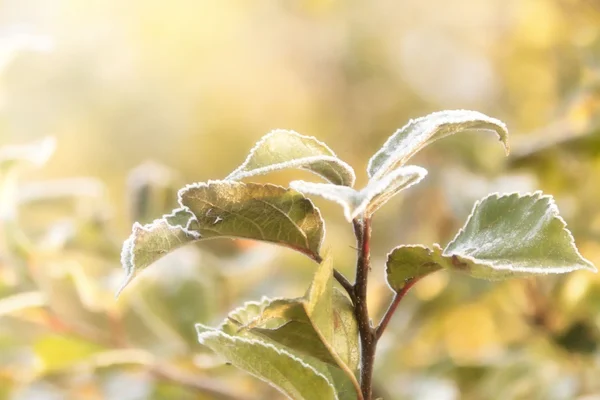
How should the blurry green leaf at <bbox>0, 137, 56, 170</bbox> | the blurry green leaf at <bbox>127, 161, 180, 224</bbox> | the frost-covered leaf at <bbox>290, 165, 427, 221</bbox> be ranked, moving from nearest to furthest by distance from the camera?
the frost-covered leaf at <bbox>290, 165, 427, 221</bbox>
the blurry green leaf at <bbox>0, 137, 56, 170</bbox>
the blurry green leaf at <bbox>127, 161, 180, 224</bbox>

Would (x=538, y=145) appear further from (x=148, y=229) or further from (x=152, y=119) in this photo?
(x=152, y=119)

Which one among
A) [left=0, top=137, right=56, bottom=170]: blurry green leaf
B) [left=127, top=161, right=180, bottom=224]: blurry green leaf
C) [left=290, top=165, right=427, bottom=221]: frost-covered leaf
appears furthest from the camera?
[left=127, top=161, right=180, bottom=224]: blurry green leaf

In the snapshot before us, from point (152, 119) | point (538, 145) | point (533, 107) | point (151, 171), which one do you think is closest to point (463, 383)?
point (538, 145)

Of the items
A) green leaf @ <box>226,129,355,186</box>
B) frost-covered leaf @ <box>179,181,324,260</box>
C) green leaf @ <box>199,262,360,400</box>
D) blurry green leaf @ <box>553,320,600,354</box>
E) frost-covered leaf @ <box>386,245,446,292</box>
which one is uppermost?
blurry green leaf @ <box>553,320,600,354</box>

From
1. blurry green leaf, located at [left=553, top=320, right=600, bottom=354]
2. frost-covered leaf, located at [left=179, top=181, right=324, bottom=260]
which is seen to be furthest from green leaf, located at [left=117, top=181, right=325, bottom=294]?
blurry green leaf, located at [left=553, top=320, right=600, bottom=354]

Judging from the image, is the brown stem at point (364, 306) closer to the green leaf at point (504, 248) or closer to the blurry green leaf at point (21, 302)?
the green leaf at point (504, 248)

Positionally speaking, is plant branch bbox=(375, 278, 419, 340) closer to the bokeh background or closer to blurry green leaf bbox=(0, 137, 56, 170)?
the bokeh background

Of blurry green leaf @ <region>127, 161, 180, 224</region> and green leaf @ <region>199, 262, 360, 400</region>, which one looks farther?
blurry green leaf @ <region>127, 161, 180, 224</region>
